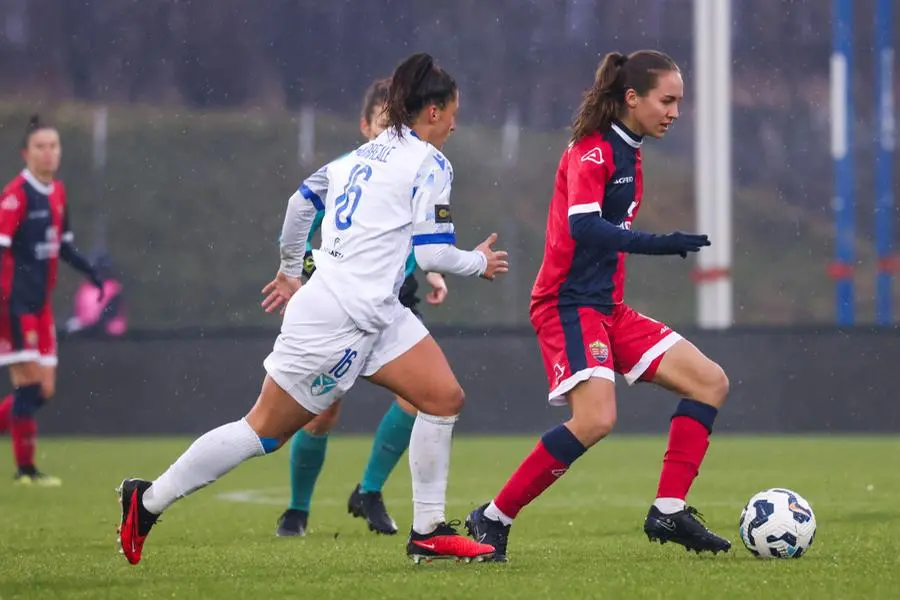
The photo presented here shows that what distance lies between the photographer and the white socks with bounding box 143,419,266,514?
5512mm

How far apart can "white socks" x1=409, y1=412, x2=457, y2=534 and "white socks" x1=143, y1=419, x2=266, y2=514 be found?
0.54 meters

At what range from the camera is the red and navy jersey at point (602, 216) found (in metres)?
5.99

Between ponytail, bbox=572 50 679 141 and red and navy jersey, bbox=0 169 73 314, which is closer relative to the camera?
ponytail, bbox=572 50 679 141

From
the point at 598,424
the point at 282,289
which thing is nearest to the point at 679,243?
the point at 598,424

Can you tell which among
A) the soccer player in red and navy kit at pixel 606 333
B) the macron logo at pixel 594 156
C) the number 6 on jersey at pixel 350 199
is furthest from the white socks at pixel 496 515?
the macron logo at pixel 594 156

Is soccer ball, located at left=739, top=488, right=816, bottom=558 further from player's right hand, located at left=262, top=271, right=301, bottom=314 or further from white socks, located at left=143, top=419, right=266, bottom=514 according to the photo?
player's right hand, located at left=262, top=271, right=301, bottom=314

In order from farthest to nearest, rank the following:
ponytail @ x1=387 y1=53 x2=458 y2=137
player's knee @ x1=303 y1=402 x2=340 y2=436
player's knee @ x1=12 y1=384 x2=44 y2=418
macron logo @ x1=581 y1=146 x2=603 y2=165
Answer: player's knee @ x1=12 y1=384 x2=44 y2=418 → player's knee @ x1=303 y1=402 x2=340 y2=436 → macron logo @ x1=581 y1=146 x2=603 y2=165 → ponytail @ x1=387 y1=53 x2=458 y2=137

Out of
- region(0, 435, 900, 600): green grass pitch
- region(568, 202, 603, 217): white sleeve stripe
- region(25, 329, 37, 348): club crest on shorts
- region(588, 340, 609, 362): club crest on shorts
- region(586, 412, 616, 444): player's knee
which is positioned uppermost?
region(568, 202, 603, 217): white sleeve stripe

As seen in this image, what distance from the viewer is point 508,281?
658 inches

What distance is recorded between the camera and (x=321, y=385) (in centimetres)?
550

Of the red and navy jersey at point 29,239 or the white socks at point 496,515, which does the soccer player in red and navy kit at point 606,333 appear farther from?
the red and navy jersey at point 29,239

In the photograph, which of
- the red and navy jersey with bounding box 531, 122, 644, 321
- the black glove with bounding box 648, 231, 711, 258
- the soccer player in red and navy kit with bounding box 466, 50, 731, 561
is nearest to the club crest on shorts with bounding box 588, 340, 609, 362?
the soccer player in red and navy kit with bounding box 466, 50, 731, 561

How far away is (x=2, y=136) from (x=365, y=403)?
7.73 metres

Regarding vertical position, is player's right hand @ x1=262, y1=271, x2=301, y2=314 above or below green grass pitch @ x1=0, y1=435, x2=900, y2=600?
above
